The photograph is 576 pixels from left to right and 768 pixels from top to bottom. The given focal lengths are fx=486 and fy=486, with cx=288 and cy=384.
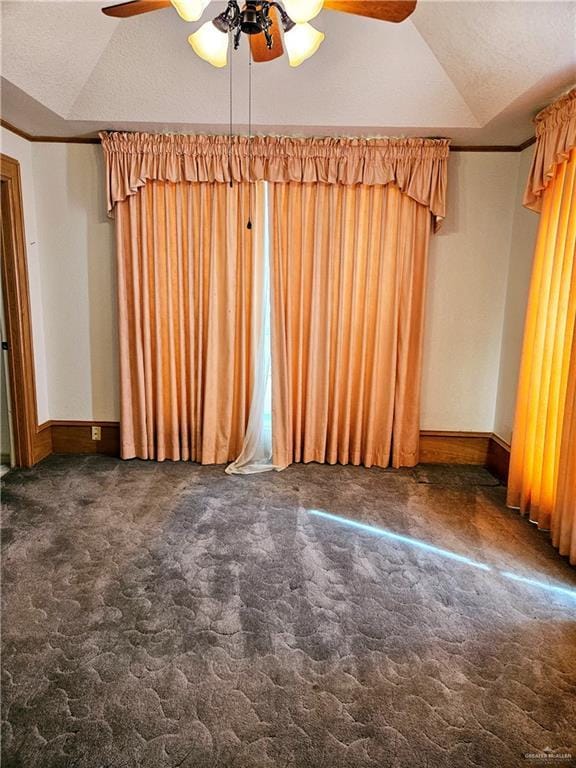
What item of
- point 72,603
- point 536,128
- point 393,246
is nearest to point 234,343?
point 393,246

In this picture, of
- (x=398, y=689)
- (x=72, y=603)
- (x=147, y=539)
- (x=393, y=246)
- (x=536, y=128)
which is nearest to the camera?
(x=398, y=689)

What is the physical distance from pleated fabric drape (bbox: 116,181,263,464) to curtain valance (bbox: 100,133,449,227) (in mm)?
114

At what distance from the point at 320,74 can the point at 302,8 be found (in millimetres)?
1518

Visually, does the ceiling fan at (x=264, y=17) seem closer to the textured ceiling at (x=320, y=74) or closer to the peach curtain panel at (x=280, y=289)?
the textured ceiling at (x=320, y=74)

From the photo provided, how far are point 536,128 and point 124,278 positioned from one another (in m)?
2.93

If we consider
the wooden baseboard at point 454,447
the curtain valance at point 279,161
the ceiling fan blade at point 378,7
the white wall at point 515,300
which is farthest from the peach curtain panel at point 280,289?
the ceiling fan blade at point 378,7

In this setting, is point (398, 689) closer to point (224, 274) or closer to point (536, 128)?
point (224, 274)

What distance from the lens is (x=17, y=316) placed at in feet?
11.6

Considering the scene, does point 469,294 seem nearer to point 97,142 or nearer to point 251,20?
point 251,20

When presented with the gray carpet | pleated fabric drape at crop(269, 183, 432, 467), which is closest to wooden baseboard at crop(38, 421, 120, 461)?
the gray carpet

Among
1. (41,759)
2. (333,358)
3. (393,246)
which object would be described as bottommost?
(41,759)

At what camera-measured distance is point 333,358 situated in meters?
3.78

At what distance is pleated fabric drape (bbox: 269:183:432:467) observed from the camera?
359 centimetres

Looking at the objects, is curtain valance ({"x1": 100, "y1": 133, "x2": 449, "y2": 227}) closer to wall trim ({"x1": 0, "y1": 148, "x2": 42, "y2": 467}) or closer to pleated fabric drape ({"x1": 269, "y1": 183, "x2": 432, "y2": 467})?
pleated fabric drape ({"x1": 269, "y1": 183, "x2": 432, "y2": 467})
